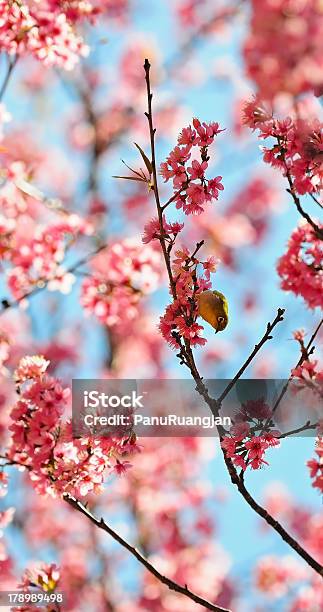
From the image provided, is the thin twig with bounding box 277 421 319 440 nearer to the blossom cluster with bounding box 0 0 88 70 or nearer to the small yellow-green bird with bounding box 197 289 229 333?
the small yellow-green bird with bounding box 197 289 229 333

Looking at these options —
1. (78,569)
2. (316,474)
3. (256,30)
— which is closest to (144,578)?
(78,569)

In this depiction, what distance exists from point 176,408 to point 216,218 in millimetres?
8516

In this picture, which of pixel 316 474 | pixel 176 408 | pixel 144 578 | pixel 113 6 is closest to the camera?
pixel 316 474

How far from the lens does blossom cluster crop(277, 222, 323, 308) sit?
112 inches

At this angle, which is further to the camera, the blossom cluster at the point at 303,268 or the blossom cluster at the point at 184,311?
the blossom cluster at the point at 303,268

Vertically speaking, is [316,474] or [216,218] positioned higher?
[216,218]

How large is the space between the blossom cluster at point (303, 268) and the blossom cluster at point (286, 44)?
0.55 m

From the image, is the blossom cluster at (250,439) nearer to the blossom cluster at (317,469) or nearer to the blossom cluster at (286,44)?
the blossom cluster at (317,469)

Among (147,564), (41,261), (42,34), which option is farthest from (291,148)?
(41,261)

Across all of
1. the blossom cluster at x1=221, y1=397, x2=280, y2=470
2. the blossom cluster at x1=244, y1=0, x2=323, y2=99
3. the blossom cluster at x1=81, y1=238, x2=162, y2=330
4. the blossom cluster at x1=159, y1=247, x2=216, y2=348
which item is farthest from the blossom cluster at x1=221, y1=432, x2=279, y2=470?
the blossom cluster at x1=81, y1=238, x2=162, y2=330

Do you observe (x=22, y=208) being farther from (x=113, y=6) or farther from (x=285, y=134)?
(x=113, y=6)

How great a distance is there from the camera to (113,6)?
11.1 metres

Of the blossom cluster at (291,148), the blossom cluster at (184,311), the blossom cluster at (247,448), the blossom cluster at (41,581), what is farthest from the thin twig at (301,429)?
the blossom cluster at (41,581)

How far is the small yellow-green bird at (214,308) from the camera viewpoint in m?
2.33
